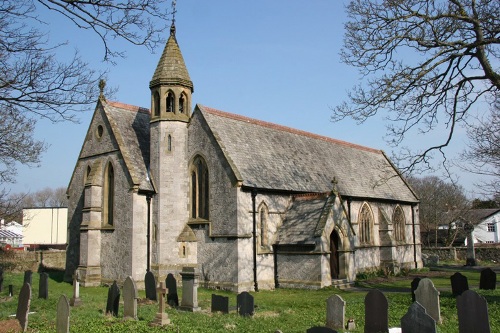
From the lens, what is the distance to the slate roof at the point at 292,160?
78.8 ft

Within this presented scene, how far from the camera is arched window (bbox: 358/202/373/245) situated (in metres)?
30.0

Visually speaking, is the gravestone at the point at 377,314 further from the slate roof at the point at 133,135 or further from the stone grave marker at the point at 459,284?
the slate roof at the point at 133,135

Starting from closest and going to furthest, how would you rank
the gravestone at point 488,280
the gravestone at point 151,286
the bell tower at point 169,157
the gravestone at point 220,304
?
the gravestone at point 220,304 → the gravestone at point 151,286 → the gravestone at point 488,280 → the bell tower at point 169,157

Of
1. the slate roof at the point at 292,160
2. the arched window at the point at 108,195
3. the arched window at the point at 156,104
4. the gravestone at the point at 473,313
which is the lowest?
the gravestone at the point at 473,313

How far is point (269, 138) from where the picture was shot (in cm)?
2814

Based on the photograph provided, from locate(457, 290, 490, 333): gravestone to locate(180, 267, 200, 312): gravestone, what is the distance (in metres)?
8.52

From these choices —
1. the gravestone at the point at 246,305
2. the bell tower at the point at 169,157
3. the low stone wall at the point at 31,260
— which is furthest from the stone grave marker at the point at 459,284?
the low stone wall at the point at 31,260

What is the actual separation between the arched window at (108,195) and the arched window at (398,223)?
19.6 meters

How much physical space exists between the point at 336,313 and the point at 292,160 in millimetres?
15741

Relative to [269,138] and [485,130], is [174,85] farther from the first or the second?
[485,130]

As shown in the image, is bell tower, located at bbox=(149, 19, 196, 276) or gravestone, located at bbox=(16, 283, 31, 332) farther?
bell tower, located at bbox=(149, 19, 196, 276)

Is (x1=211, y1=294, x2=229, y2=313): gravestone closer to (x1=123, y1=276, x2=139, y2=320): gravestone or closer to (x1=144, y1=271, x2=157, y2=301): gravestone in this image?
(x1=123, y1=276, x2=139, y2=320): gravestone

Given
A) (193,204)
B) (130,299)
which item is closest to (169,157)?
(193,204)

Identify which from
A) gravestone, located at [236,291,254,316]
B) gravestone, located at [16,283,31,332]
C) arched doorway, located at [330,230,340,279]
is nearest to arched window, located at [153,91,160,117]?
arched doorway, located at [330,230,340,279]
